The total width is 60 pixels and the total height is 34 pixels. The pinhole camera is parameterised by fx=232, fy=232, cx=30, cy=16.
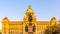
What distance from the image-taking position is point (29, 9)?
119 m

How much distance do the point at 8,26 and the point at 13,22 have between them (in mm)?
3189

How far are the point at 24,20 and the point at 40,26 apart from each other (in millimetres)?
8658

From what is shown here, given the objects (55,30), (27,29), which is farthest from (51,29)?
(27,29)

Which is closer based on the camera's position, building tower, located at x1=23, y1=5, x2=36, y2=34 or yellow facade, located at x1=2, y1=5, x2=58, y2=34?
building tower, located at x1=23, y1=5, x2=36, y2=34

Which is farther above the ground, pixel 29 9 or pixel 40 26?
pixel 29 9

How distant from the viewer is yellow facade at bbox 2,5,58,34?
115062mm

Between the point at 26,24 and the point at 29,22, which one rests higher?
the point at 29,22

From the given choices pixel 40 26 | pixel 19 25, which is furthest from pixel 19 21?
pixel 40 26

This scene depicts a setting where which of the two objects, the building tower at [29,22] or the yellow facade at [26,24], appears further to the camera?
the yellow facade at [26,24]

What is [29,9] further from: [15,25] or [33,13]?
[15,25]

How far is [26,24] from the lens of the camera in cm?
11556

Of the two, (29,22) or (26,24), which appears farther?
(29,22)

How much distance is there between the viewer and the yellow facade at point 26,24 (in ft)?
378

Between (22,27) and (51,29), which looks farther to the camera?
(22,27)
